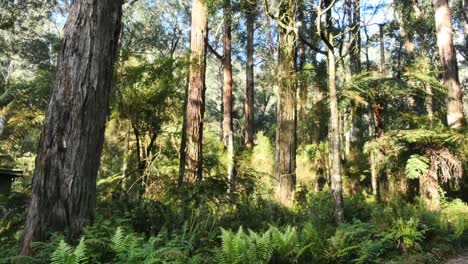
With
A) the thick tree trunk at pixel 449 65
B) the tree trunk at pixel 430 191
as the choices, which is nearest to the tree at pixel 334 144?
the tree trunk at pixel 430 191

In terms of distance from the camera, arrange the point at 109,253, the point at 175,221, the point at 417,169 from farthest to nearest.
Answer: the point at 417,169 → the point at 175,221 → the point at 109,253

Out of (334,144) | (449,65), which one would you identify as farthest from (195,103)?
(449,65)

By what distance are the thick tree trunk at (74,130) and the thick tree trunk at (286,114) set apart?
15.7ft

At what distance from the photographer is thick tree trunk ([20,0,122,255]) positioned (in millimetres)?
4355

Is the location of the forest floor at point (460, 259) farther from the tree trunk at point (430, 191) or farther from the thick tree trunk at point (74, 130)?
the thick tree trunk at point (74, 130)

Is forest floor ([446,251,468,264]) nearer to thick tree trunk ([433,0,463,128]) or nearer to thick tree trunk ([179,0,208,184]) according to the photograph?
thick tree trunk ([179,0,208,184])

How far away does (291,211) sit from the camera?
26.2 ft

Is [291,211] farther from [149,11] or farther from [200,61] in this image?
[149,11]

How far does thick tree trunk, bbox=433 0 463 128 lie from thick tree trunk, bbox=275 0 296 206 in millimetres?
5711

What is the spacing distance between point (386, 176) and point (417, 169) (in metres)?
2.44

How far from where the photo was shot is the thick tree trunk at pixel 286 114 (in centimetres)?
885

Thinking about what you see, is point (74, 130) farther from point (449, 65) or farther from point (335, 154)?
point (449, 65)

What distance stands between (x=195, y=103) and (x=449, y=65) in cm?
871

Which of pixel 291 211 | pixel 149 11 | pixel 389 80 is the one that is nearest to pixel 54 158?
pixel 291 211
